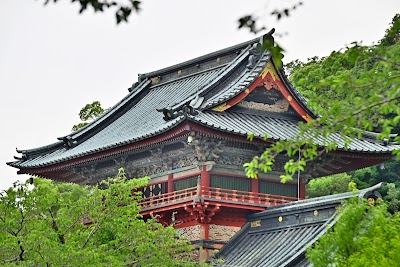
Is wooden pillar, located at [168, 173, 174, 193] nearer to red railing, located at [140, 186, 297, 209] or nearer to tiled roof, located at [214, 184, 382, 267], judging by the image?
red railing, located at [140, 186, 297, 209]

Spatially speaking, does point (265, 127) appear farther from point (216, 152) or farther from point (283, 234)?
point (283, 234)

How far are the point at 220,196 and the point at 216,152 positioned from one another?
52.7 inches

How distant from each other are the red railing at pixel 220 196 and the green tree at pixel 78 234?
3.82 m

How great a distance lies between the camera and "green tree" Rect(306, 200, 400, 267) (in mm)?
15930

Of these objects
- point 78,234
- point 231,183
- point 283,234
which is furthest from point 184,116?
point 78,234

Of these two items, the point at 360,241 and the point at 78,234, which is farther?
the point at 78,234

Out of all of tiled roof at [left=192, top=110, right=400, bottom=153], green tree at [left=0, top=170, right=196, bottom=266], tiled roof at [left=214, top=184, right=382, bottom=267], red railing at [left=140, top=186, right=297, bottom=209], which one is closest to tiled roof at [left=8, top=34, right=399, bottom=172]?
tiled roof at [left=192, top=110, right=400, bottom=153]

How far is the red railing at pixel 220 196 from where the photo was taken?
28016 millimetres

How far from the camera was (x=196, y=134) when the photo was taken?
1088 inches

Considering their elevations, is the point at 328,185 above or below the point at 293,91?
above

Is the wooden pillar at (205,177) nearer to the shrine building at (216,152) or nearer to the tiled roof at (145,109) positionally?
the shrine building at (216,152)

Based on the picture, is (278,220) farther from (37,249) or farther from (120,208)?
(37,249)

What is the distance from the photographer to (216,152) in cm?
2870

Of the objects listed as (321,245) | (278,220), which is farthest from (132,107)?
(321,245)
